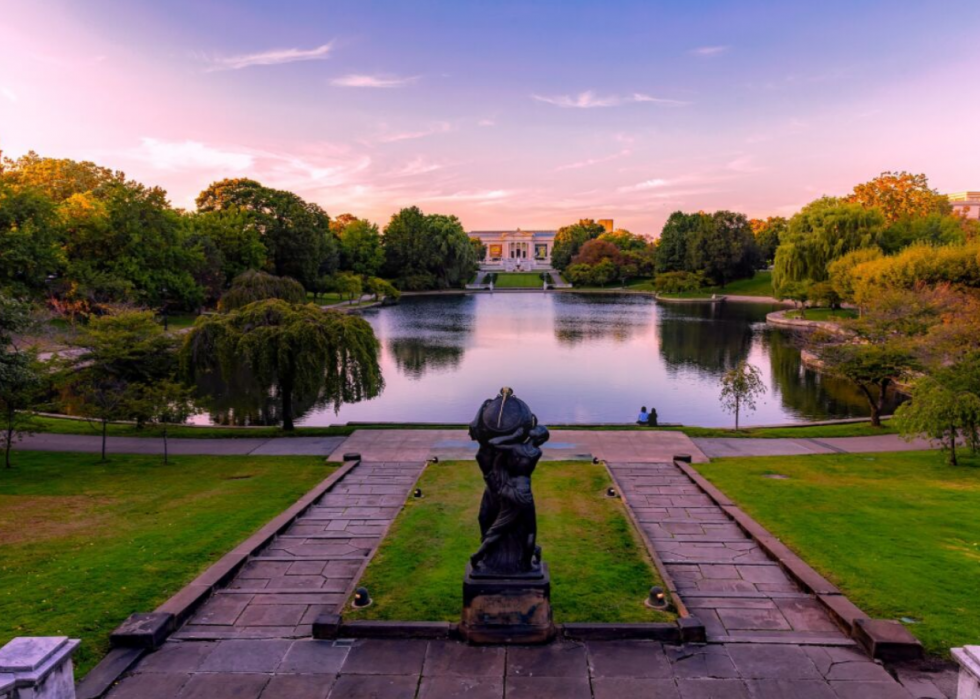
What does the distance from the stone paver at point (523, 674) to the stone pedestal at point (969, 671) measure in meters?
1.41

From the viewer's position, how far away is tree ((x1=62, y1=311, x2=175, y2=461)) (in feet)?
61.0

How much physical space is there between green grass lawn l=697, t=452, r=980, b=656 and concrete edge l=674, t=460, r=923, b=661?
0.30 metres

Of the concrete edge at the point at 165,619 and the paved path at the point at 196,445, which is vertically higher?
the concrete edge at the point at 165,619

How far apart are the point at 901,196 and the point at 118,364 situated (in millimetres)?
88001

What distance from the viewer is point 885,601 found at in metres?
9.02

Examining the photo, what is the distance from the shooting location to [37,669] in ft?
18.0

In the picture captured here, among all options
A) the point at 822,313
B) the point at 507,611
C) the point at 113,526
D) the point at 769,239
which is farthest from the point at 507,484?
the point at 769,239

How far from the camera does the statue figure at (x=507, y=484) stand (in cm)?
806

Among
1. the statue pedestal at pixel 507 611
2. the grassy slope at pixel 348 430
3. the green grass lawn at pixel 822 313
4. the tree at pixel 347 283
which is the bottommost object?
the grassy slope at pixel 348 430

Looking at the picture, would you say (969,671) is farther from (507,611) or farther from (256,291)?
(256,291)

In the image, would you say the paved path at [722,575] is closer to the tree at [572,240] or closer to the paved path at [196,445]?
the paved path at [196,445]

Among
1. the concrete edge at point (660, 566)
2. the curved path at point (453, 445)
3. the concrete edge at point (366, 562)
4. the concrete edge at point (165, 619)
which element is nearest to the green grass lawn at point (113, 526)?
the concrete edge at point (165, 619)

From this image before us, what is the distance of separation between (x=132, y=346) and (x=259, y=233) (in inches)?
2037

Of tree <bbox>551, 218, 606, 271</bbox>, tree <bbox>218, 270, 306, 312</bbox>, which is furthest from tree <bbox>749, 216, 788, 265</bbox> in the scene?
tree <bbox>218, 270, 306, 312</bbox>
